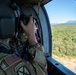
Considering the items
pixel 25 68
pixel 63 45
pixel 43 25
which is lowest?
pixel 63 45

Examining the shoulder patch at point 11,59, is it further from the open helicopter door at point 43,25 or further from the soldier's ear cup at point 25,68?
the open helicopter door at point 43,25

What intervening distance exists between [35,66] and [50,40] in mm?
974

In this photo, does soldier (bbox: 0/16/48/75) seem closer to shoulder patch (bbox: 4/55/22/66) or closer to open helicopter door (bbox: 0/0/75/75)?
shoulder patch (bbox: 4/55/22/66)

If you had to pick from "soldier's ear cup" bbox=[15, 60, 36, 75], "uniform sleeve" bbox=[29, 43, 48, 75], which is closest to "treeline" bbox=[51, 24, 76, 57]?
"uniform sleeve" bbox=[29, 43, 48, 75]

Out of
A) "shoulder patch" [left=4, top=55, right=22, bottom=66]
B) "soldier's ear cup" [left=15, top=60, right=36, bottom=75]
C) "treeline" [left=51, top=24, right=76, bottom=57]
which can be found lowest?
"treeline" [left=51, top=24, right=76, bottom=57]

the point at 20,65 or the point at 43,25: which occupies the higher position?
the point at 43,25

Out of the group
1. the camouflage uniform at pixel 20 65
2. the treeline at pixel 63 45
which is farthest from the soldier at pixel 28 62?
the treeline at pixel 63 45

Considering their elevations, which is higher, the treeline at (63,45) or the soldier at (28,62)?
the soldier at (28,62)

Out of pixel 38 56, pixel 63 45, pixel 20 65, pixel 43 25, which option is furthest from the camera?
pixel 63 45

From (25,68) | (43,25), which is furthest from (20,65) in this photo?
(43,25)

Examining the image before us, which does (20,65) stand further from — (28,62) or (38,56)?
(38,56)

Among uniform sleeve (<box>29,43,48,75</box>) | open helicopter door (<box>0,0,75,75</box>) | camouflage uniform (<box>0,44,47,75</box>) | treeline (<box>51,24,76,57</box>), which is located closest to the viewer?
camouflage uniform (<box>0,44,47,75</box>)

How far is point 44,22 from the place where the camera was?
2232 mm

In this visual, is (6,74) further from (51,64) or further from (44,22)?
(44,22)
